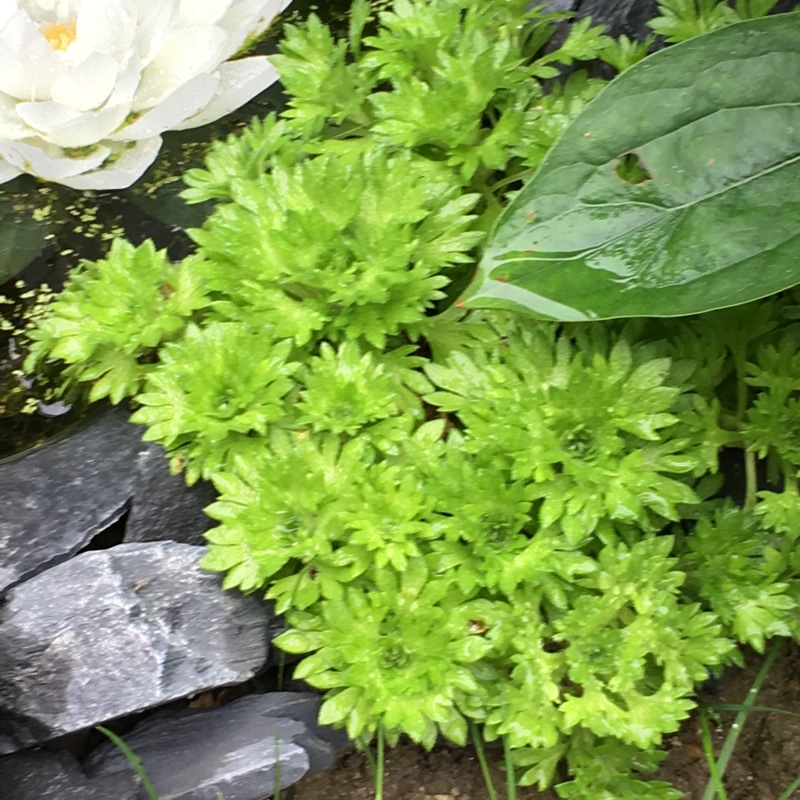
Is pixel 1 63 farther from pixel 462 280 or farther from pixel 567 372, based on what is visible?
pixel 567 372

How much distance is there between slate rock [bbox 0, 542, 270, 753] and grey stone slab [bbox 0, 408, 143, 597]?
37mm

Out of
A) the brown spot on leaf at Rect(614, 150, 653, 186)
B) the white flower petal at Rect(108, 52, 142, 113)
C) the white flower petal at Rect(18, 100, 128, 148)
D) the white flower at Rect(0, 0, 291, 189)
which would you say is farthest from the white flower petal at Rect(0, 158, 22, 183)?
the brown spot on leaf at Rect(614, 150, 653, 186)

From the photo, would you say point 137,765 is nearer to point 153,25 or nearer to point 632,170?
point 632,170

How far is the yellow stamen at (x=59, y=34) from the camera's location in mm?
1249

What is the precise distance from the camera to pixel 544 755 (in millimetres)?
1039

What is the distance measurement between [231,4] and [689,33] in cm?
79

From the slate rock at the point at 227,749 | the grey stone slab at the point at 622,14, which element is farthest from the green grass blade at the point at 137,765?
the grey stone slab at the point at 622,14

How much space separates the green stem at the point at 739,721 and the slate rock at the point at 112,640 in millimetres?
679

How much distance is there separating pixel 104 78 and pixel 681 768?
1.38 metres

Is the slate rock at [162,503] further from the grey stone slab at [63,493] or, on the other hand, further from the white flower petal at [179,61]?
the white flower petal at [179,61]

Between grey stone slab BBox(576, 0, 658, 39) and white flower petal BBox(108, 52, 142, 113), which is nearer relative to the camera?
white flower petal BBox(108, 52, 142, 113)

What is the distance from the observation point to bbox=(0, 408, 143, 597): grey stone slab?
110cm

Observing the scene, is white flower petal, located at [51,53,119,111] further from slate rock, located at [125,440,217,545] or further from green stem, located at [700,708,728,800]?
green stem, located at [700,708,728,800]

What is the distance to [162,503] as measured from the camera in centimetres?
116
